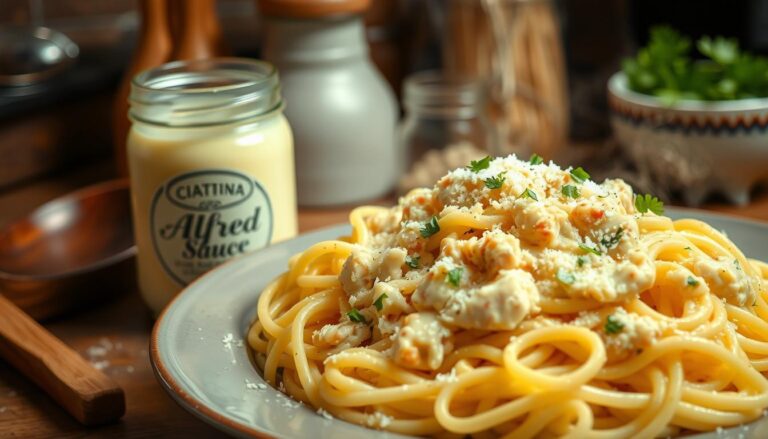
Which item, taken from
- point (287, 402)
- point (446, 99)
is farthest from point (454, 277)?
point (446, 99)

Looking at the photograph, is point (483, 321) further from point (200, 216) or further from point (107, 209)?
point (107, 209)

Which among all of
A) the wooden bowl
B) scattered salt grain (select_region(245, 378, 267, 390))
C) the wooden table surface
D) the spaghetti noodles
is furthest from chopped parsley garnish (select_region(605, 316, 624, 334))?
the wooden bowl

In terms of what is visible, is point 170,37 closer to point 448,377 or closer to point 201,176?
point 201,176

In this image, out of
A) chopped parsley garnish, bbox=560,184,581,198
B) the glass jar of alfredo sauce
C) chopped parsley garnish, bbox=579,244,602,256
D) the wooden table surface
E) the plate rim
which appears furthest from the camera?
the glass jar of alfredo sauce

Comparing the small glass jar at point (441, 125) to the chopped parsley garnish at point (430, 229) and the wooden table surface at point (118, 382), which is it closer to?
the wooden table surface at point (118, 382)

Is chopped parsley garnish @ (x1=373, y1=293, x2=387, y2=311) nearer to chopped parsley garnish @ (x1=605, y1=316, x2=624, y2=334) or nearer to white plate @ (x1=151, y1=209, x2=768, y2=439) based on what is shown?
white plate @ (x1=151, y1=209, x2=768, y2=439)
